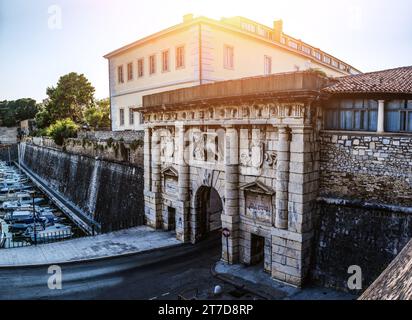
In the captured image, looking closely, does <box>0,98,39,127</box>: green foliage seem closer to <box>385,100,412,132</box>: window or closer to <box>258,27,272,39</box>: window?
<box>258,27,272,39</box>: window

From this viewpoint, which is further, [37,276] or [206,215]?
[206,215]

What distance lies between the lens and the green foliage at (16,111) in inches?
4392

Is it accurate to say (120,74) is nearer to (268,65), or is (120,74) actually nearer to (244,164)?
(268,65)

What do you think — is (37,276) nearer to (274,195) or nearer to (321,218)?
(274,195)

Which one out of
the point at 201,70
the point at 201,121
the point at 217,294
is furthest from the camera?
the point at 201,70

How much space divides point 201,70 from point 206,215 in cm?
1030

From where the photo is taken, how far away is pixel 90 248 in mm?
18703

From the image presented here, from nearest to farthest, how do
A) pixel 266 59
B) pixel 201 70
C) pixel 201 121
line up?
pixel 201 121
pixel 201 70
pixel 266 59

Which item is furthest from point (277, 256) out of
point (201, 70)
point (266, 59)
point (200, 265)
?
point (266, 59)

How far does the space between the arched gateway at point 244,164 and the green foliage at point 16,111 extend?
10828cm

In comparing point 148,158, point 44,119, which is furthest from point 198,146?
point 44,119

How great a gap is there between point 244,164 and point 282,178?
7.99ft

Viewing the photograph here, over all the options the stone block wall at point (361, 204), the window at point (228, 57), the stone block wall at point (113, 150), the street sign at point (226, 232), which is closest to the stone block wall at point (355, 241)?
the stone block wall at point (361, 204)

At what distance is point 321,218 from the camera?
14.5 meters
